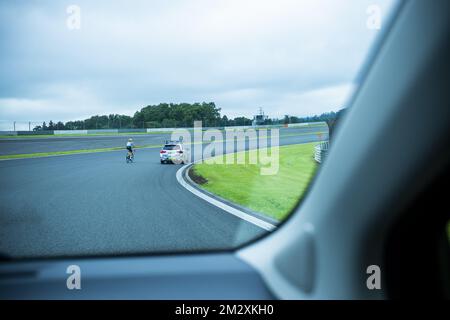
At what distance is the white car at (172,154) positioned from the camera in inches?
860

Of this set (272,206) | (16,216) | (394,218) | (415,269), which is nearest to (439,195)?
(394,218)

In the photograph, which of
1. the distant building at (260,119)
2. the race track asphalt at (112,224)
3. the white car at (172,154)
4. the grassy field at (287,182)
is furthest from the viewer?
the white car at (172,154)

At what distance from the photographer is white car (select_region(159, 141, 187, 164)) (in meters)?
21.8

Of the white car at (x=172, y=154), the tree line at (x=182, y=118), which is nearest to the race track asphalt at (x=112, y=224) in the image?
the tree line at (x=182, y=118)

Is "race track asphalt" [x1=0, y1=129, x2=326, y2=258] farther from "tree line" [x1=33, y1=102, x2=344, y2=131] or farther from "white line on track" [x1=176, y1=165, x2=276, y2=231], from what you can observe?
"tree line" [x1=33, y1=102, x2=344, y2=131]

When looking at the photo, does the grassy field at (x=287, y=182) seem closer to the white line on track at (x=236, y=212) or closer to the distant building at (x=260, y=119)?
the white line on track at (x=236, y=212)

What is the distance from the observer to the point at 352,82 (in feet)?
6.58

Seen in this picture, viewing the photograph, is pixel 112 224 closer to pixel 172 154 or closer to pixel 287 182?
pixel 287 182

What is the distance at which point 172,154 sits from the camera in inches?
867

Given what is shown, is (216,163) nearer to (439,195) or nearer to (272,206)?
(272,206)

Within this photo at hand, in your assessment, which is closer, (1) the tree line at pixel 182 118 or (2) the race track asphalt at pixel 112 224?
(1) the tree line at pixel 182 118

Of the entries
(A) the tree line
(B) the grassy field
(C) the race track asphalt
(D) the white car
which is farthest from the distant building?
(D) the white car
